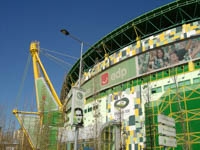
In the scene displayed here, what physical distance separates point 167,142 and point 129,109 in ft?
66.9

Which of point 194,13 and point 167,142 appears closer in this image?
point 167,142

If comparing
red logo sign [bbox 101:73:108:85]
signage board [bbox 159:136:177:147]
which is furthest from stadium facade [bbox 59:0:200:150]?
signage board [bbox 159:136:177:147]

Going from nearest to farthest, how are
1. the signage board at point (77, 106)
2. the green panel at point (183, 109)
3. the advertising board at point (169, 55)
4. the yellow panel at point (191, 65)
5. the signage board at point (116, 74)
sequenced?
the signage board at point (77, 106) < the green panel at point (183, 109) < the yellow panel at point (191, 65) < the advertising board at point (169, 55) < the signage board at point (116, 74)

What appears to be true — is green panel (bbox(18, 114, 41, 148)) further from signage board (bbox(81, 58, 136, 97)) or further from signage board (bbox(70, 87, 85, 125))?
signage board (bbox(70, 87, 85, 125))

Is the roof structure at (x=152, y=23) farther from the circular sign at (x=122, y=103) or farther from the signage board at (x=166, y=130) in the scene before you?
the signage board at (x=166, y=130)

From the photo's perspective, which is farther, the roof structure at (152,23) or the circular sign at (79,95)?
the roof structure at (152,23)

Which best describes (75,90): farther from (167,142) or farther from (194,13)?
(194,13)

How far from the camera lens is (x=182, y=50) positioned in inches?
1051

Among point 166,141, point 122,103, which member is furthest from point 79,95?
point 122,103

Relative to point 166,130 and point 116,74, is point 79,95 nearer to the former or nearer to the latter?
point 166,130

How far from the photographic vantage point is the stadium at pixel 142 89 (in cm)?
2261

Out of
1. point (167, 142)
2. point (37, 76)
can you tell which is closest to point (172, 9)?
point (167, 142)

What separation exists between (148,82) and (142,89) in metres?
1.26

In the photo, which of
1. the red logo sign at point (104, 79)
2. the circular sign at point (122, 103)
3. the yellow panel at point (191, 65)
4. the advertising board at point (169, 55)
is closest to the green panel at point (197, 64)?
the yellow panel at point (191, 65)
